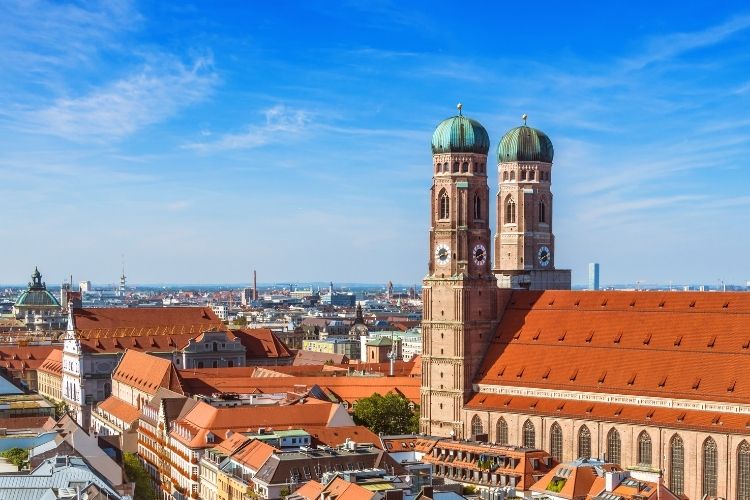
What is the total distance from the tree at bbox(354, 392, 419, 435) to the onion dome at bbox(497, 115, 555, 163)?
3624 centimetres

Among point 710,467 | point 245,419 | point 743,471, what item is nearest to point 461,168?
point 245,419

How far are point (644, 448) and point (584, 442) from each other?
24.6 ft

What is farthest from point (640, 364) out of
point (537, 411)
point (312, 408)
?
point (312, 408)

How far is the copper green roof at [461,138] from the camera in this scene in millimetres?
138250

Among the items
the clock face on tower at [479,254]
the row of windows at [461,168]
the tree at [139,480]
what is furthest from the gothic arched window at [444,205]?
the tree at [139,480]

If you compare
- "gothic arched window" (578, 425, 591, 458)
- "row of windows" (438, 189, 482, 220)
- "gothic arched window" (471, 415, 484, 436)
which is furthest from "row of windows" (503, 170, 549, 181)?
"gothic arched window" (578, 425, 591, 458)

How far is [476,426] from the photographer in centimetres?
13250

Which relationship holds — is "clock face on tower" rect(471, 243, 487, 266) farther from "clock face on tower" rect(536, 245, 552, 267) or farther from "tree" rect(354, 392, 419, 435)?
"tree" rect(354, 392, 419, 435)

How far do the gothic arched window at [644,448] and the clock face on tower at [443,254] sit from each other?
3335cm

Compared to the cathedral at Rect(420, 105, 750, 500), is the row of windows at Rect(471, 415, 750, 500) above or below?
below

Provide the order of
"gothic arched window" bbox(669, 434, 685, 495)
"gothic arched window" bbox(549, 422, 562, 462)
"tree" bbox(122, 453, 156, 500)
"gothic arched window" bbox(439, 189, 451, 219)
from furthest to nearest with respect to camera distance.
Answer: "gothic arched window" bbox(439, 189, 451, 219)
"gothic arched window" bbox(549, 422, 562, 462)
"gothic arched window" bbox(669, 434, 685, 495)
"tree" bbox(122, 453, 156, 500)

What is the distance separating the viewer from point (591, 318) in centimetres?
12912

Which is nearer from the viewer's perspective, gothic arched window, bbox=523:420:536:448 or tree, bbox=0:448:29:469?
tree, bbox=0:448:29:469

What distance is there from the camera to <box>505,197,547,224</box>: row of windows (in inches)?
5979
